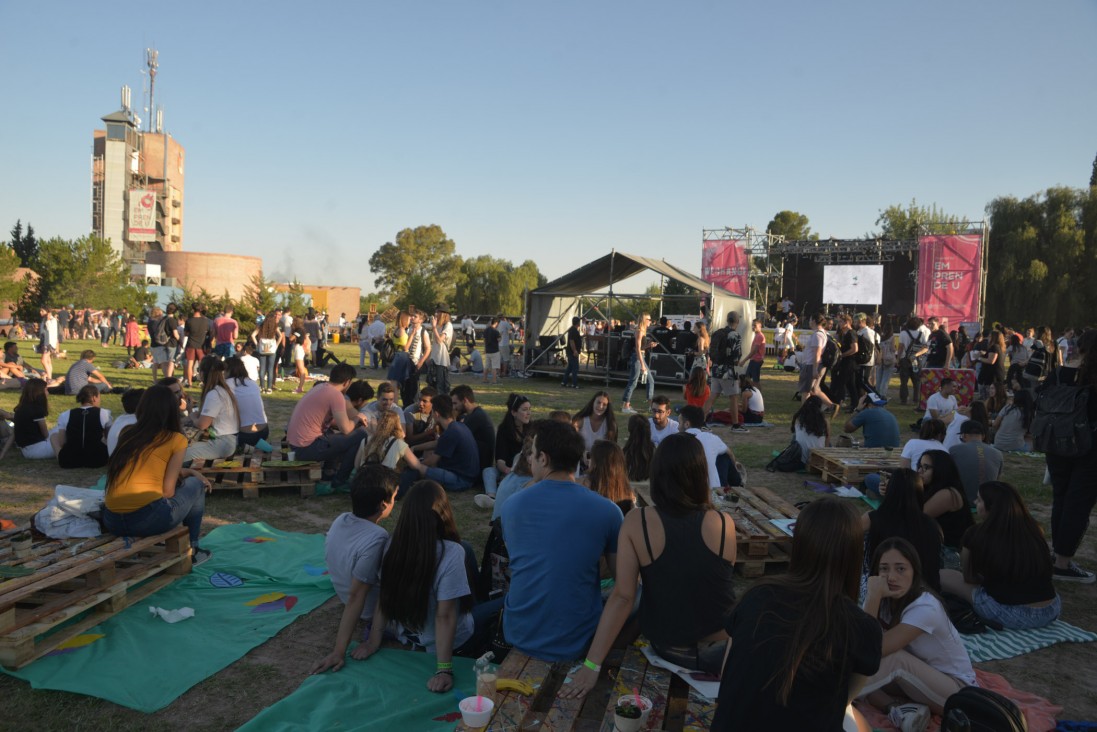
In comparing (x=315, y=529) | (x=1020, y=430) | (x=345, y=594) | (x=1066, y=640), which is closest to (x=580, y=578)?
(x=345, y=594)

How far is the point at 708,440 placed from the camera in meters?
6.66

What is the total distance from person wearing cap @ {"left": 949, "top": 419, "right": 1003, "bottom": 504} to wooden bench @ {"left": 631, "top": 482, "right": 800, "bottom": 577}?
148cm

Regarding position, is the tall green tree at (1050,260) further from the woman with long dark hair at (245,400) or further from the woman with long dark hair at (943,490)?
the woman with long dark hair at (245,400)

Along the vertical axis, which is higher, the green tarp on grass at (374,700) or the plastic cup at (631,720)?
the plastic cup at (631,720)

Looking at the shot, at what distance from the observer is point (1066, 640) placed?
4.63 m

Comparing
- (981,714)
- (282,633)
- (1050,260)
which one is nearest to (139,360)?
(282,633)

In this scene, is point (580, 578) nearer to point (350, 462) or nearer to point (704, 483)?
point (704, 483)

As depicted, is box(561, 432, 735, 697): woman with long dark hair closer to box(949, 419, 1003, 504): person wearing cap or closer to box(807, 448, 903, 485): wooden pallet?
box(949, 419, 1003, 504): person wearing cap

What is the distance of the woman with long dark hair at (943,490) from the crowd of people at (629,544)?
18 mm

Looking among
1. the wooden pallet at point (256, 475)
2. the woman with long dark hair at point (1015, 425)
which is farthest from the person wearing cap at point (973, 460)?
the wooden pallet at point (256, 475)

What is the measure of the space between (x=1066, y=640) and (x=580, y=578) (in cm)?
329

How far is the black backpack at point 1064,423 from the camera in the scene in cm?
539

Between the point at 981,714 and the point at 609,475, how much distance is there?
7.60 feet

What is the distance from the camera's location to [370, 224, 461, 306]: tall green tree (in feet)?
235
